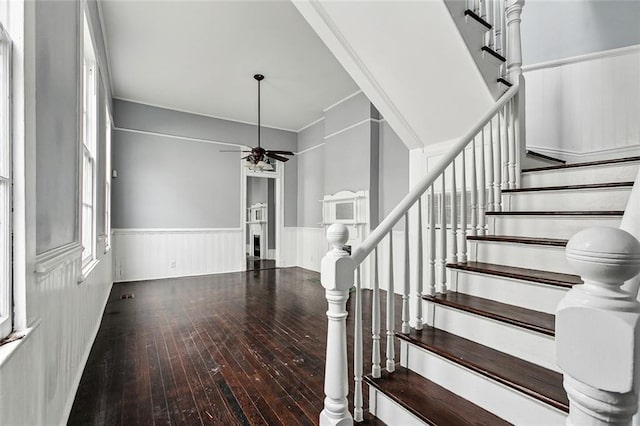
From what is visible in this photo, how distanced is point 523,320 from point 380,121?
14.1ft

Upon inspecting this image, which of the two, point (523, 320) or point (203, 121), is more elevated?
point (203, 121)

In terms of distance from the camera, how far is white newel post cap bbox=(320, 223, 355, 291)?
54.5 inches

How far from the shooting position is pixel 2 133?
1.04 m

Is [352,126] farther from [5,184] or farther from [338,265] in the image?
[5,184]

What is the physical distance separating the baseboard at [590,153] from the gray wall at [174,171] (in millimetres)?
5330

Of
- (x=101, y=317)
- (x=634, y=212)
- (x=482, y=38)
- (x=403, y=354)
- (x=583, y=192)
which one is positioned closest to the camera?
(x=634, y=212)

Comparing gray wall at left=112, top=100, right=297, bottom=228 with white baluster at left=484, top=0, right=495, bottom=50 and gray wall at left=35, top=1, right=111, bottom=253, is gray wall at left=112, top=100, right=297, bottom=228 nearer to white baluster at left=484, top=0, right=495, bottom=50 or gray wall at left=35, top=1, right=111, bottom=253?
gray wall at left=35, top=1, right=111, bottom=253

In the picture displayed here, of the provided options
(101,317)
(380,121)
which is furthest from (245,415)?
(380,121)

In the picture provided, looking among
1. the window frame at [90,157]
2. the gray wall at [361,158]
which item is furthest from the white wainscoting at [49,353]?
the gray wall at [361,158]

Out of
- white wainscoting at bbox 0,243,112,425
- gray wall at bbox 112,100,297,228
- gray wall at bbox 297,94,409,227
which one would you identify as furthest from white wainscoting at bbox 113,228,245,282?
white wainscoting at bbox 0,243,112,425

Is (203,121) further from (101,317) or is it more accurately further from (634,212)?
(634,212)

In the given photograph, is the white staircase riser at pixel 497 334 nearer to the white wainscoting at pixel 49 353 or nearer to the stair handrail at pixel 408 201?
the stair handrail at pixel 408 201

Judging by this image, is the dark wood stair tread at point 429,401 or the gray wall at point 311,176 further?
the gray wall at point 311,176

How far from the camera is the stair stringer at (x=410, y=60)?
227 centimetres
